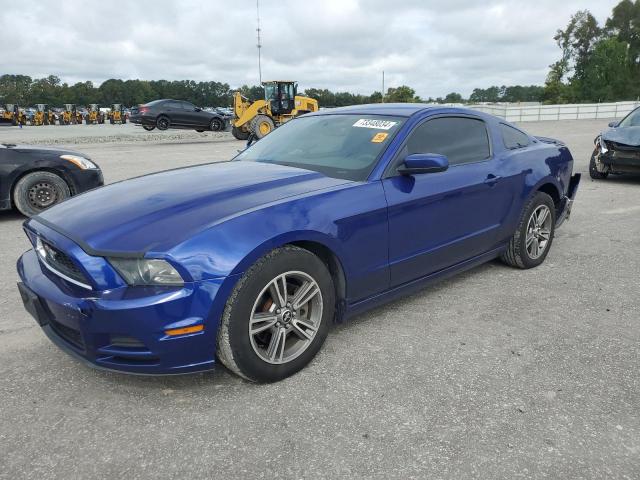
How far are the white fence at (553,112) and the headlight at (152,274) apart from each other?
1336 inches

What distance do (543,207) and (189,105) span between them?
2150 cm

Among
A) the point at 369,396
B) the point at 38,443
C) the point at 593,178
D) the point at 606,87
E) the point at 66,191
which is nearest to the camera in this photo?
the point at 38,443

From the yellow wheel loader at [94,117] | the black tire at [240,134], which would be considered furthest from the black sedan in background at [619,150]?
the yellow wheel loader at [94,117]

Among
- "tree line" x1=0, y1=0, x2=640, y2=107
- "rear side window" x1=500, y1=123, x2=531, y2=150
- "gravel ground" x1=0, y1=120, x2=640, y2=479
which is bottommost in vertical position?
"gravel ground" x1=0, y1=120, x2=640, y2=479

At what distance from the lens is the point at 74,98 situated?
305ft

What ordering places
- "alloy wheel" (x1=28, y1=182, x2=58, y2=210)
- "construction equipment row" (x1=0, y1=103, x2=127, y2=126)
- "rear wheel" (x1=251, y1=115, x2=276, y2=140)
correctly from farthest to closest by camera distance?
"construction equipment row" (x1=0, y1=103, x2=127, y2=126) → "rear wheel" (x1=251, y1=115, x2=276, y2=140) → "alloy wheel" (x1=28, y1=182, x2=58, y2=210)

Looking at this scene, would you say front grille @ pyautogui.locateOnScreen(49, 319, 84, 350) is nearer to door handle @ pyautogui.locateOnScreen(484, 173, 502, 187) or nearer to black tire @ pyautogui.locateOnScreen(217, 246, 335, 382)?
black tire @ pyautogui.locateOnScreen(217, 246, 335, 382)

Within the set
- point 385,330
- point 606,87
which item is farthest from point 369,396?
point 606,87

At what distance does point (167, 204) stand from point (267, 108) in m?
19.7

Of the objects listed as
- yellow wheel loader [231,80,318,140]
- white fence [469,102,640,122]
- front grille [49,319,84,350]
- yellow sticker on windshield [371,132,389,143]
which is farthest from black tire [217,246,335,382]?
white fence [469,102,640,122]

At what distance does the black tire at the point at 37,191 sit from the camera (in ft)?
21.2

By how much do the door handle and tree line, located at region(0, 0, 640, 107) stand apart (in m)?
51.7

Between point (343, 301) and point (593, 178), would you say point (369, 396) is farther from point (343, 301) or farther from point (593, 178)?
point (593, 178)

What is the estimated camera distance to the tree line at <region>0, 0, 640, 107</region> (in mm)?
65938
